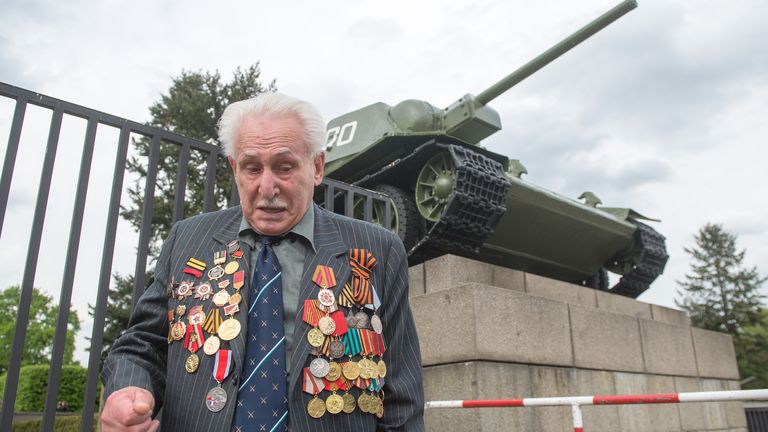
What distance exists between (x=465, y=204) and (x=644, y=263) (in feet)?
16.2

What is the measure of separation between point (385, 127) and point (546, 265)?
3478 millimetres

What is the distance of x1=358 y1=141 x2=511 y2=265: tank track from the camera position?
25.4ft

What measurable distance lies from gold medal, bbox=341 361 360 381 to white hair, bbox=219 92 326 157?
2.14 ft

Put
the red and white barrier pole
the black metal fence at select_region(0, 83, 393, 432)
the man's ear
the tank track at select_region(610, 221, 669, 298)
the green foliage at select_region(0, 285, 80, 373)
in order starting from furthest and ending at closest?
the green foliage at select_region(0, 285, 80, 373), the tank track at select_region(610, 221, 669, 298), the red and white barrier pole, the black metal fence at select_region(0, 83, 393, 432), the man's ear

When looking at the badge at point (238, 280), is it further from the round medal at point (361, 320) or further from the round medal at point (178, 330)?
the round medal at point (361, 320)

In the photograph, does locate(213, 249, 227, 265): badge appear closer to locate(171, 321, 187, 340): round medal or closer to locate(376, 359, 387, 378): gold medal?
locate(171, 321, 187, 340): round medal

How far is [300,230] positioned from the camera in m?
1.94

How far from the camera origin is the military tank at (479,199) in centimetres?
809

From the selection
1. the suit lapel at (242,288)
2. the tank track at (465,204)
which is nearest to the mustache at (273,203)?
the suit lapel at (242,288)

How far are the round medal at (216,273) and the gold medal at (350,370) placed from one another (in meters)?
0.47

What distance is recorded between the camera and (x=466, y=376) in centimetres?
529

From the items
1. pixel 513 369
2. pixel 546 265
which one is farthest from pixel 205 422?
pixel 546 265

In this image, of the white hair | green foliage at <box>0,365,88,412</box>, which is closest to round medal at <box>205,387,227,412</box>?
the white hair

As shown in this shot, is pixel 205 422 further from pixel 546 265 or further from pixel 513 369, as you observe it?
pixel 546 265
